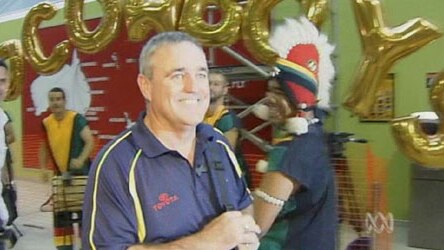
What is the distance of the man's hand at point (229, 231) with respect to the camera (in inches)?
48.1

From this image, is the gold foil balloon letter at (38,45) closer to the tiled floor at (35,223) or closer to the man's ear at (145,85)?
the tiled floor at (35,223)

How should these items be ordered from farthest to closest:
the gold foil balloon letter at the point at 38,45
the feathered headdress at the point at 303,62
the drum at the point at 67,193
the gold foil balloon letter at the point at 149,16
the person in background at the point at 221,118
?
1. the drum at the point at 67,193
2. the gold foil balloon letter at the point at 38,45
3. the person in background at the point at 221,118
4. the gold foil balloon letter at the point at 149,16
5. the feathered headdress at the point at 303,62

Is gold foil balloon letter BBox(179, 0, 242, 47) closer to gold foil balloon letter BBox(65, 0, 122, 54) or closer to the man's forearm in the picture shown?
gold foil balloon letter BBox(65, 0, 122, 54)

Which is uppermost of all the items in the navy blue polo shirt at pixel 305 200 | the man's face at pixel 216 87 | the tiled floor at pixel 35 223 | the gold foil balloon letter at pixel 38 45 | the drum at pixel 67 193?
the gold foil balloon letter at pixel 38 45

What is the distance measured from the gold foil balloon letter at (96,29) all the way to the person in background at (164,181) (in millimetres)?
1895

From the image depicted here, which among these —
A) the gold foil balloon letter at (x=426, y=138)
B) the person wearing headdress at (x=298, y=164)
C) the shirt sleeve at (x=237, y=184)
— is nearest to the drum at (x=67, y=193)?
the person wearing headdress at (x=298, y=164)

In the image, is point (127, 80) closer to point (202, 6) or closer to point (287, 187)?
point (202, 6)

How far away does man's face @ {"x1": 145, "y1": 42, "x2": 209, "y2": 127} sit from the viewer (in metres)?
1.22

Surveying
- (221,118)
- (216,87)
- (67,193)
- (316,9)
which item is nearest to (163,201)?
(316,9)

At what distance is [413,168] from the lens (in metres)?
5.07

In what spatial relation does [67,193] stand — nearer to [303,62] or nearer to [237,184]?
[303,62]

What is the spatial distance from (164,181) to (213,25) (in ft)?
5.18

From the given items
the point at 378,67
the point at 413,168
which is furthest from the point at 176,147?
the point at 413,168

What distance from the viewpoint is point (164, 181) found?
1.23 m
